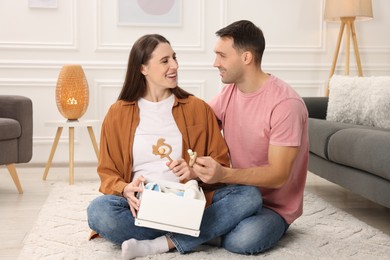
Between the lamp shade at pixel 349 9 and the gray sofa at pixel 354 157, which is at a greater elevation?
the lamp shade at pixel 349 9

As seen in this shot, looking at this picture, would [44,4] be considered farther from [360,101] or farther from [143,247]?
[143,247]

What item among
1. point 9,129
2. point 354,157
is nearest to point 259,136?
point 354,157

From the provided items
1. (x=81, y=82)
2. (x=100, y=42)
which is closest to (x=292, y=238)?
(x=81, y=82)

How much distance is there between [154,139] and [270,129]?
A: 45 centimetres

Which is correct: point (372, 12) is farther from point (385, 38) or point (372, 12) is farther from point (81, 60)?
point (81, 60)

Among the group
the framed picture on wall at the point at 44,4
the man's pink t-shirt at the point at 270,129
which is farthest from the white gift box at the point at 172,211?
the framed picture on wall at the point at 44,4

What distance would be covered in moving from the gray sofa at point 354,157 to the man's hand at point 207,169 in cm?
79

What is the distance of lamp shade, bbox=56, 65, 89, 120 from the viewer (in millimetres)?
4180

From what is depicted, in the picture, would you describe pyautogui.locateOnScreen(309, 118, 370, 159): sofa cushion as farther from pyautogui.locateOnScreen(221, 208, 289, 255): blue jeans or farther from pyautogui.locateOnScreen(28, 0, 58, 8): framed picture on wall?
pyautogui.locateOnScreen(28, 0, 58, 8): framed picture on wall

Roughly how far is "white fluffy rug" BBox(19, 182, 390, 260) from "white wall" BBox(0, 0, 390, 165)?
74.3 inches

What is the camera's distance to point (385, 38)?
519cm

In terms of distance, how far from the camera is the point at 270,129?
2.28 m

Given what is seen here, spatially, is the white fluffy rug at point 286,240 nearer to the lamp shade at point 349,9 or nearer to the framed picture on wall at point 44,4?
the lamp shade at point 349,9

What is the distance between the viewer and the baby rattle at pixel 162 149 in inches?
89.3
